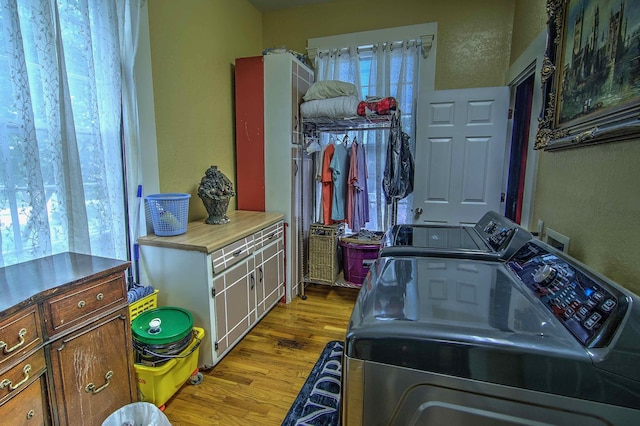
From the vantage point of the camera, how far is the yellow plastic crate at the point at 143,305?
5.63 ft

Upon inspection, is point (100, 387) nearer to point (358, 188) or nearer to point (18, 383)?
A: point (18, 383)

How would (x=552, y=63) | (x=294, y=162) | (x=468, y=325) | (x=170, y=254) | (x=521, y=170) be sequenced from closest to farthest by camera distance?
(x=468, y=325) < (x=552, y=63) < (x=170, y=254) < (x=521, y=170) < (x=294, y=162)

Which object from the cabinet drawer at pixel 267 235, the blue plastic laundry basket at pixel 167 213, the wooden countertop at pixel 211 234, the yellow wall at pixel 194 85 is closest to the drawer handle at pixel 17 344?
the wooden countertop at pixel 211 234

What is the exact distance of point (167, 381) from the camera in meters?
1.62

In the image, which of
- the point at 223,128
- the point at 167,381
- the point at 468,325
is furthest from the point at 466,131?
the point at 167,381

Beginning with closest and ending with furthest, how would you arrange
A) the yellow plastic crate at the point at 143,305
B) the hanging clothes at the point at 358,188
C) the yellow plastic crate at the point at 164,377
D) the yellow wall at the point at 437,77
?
the yellow wall at the point at 437,77 → the yellow plastic crate at the point at 164,377 → the yellow plastic crate at the point at 143,305 → the hanging clothes at the point at 358,188

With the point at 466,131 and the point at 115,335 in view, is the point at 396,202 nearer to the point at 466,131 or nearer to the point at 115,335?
the point at 466,131

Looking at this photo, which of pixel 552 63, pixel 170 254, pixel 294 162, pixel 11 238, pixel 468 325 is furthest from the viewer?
pixel 294 162

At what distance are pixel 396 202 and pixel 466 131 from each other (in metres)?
0.87

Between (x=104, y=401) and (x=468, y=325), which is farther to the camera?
(x=104, y=401)

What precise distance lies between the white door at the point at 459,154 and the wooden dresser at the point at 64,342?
2.44 m

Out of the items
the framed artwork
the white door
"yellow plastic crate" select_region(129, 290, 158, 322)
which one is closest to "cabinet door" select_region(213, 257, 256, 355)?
"yellow plastic crate" select_region(129, 290, 158, 322)

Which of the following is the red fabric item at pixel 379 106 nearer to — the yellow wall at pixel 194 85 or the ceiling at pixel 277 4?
the yellow wall at pixel 194 85

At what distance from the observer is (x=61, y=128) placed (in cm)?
145
